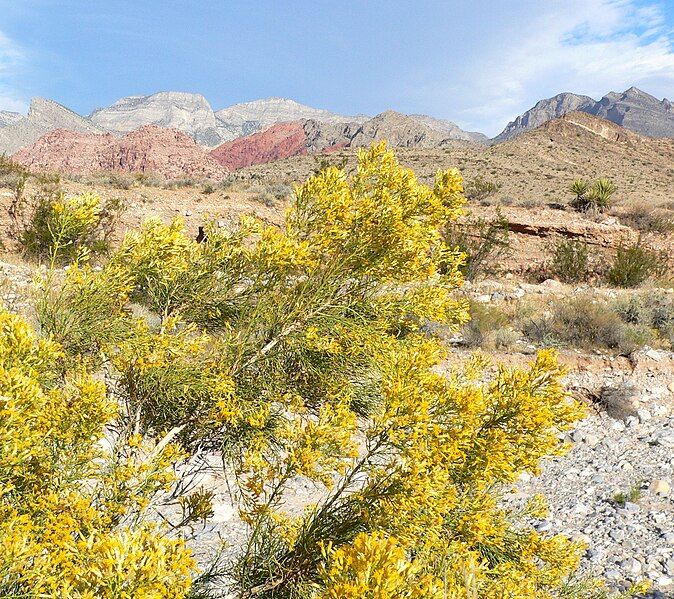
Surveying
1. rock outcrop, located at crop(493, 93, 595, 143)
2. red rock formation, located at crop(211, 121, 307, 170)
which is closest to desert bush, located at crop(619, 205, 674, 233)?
red rock formation, located at crop(211, 121, 307, 170)

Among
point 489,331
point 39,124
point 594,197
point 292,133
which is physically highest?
point 39,124

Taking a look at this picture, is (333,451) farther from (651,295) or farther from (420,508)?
(651,295)

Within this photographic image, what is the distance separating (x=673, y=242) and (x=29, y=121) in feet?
534

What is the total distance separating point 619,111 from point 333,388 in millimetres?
171787

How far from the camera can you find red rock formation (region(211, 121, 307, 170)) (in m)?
102

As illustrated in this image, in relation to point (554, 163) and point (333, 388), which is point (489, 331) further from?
point (554, 163)

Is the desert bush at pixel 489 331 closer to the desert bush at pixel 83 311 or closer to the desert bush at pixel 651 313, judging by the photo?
the desert bush at pixel 651 313

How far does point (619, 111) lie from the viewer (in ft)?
462

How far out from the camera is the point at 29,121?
5344 inches

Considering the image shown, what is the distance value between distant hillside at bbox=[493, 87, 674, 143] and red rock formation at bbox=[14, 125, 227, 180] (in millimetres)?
69628

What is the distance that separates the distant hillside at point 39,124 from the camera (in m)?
123

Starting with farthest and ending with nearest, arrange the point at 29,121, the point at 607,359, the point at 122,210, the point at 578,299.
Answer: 1. the point at 29,121
2. the point at 122,210
3. the point at 578,299
4. the point at 607,359

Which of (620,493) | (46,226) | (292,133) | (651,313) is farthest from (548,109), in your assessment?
(620,493)

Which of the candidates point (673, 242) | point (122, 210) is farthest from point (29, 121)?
point (673, 242)
